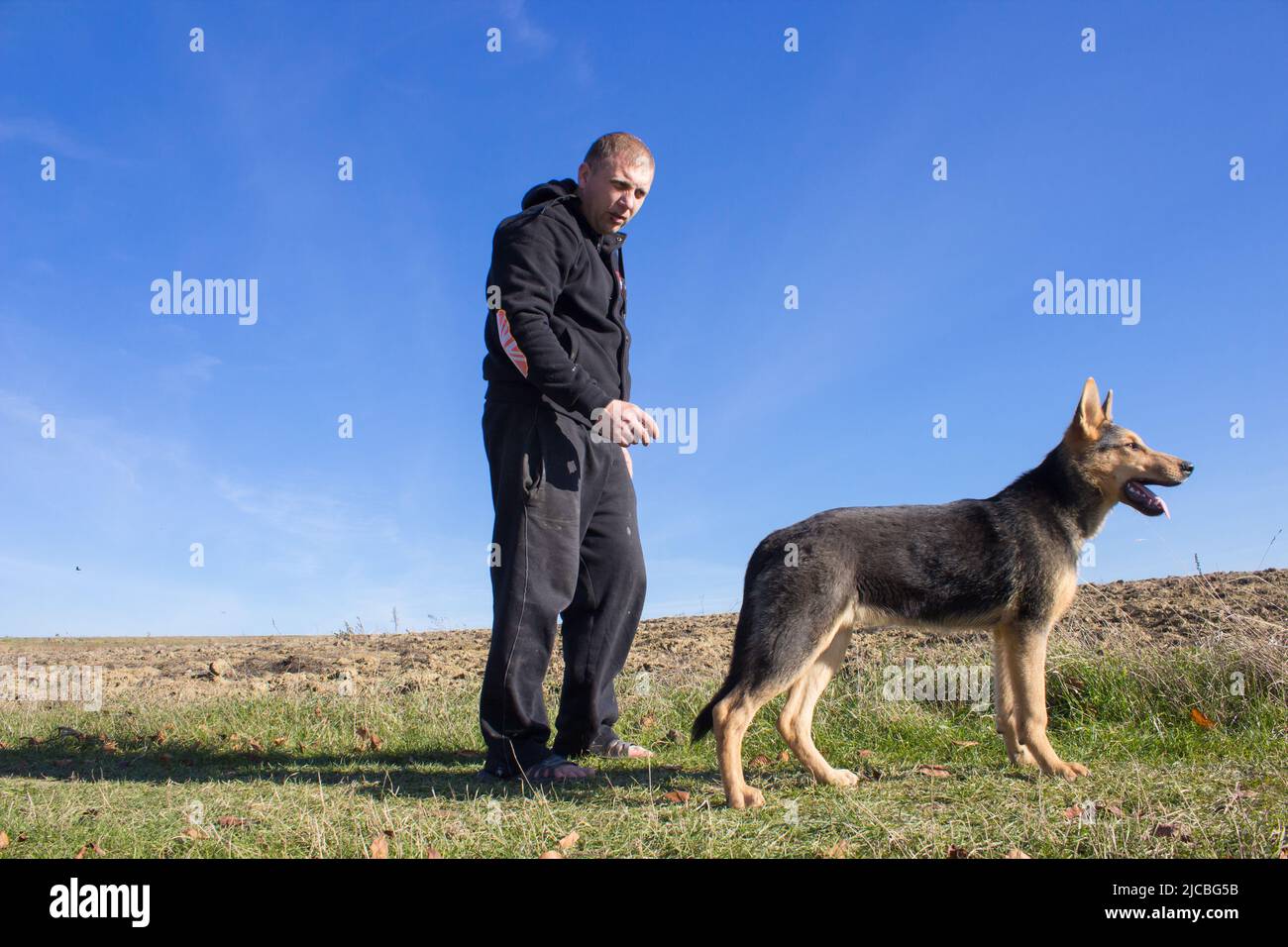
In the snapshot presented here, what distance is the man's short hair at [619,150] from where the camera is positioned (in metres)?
5.31

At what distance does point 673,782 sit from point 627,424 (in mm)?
1979

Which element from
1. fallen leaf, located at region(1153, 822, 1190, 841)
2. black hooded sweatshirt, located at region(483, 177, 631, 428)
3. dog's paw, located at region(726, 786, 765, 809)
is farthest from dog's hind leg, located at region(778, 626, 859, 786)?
black hooded sweatshirt, located at region(483, 177, 631, 428)

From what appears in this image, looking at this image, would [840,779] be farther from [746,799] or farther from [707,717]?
[707,717]

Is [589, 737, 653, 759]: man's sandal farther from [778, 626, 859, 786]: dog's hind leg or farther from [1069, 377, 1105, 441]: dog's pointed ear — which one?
[1069, 377, 1105, 441]: dog's pointed ear

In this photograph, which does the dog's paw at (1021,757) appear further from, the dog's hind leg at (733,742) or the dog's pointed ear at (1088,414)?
the dog's pointed ear at (1088,414)

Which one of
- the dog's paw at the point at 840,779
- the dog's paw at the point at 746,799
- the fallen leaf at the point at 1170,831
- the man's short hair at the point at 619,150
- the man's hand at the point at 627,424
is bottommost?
the dog's paw at the point at 840,779

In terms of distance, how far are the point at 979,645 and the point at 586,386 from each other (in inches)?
177

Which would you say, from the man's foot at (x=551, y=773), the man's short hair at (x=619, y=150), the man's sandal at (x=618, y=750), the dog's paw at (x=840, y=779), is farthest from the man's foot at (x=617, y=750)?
the man's short hair at (x=619, y=150)

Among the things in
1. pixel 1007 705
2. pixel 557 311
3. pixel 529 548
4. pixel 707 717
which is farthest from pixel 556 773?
pixel 557 311

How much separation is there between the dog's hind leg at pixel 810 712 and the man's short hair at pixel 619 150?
2917 millimetres

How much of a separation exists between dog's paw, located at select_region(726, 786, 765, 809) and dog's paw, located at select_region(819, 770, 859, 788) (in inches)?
22.6

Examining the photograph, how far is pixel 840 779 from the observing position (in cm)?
470
